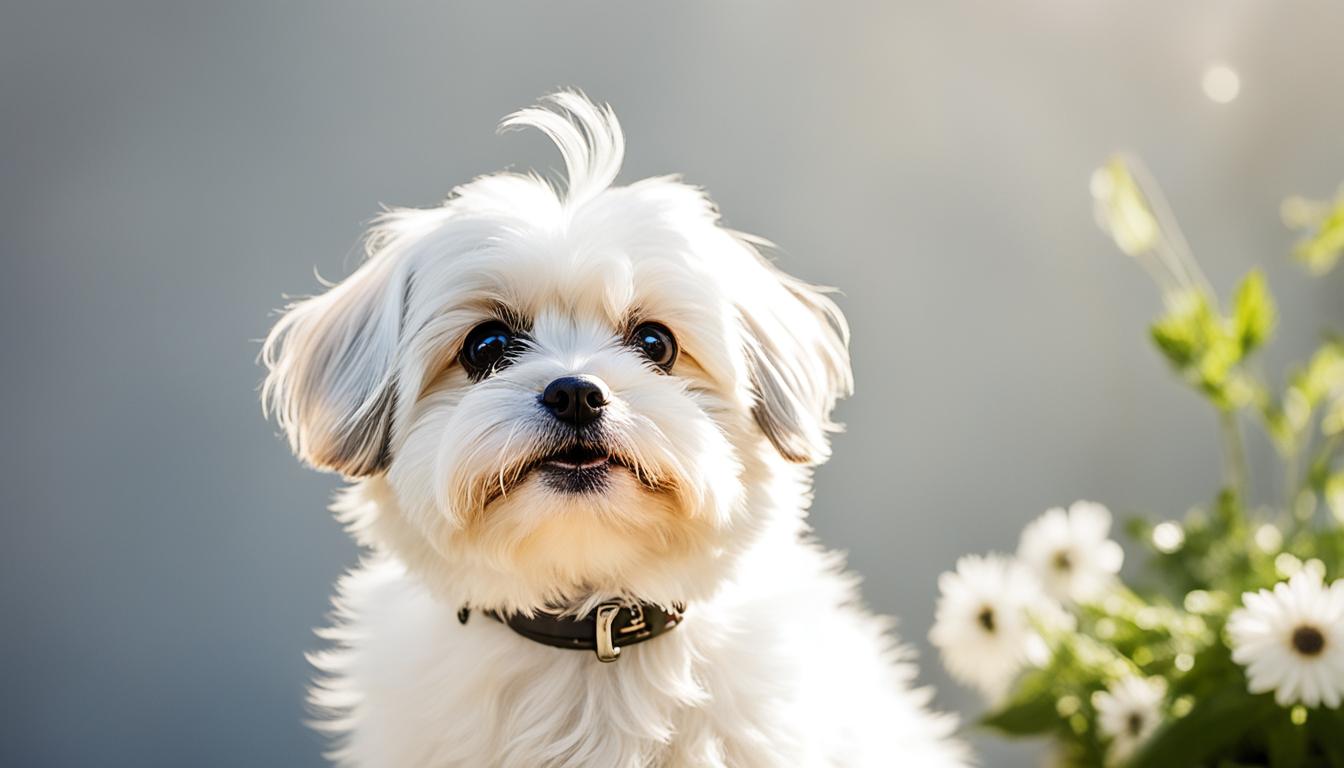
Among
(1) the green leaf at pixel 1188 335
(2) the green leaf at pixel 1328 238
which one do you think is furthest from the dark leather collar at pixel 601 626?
(2) the green leaf at pixel 1328 238

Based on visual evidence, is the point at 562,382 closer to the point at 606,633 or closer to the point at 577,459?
the point at 577,459

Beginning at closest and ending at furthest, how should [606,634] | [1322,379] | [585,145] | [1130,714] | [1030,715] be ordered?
1. [606,634]
2. [585,145]
3. [1130,714]
4. [1030,715]
5. [1322,379]

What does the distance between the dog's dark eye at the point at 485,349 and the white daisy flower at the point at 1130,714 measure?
101 centimetres

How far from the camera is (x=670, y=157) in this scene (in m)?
2.02

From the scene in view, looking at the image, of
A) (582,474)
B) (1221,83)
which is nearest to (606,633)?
(582,474)

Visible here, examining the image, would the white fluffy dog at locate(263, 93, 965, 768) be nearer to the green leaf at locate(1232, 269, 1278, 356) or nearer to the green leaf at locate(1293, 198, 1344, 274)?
the green leaf at locate(1232, 269, 1278, 356)

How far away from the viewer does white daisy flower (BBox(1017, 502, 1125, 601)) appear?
171 cm

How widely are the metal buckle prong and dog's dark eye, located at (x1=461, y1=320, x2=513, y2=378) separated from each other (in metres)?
0.30

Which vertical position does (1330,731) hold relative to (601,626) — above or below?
above

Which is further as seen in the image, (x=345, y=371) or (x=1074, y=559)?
(x=1074, y=559)

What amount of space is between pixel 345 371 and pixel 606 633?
1.38 feet

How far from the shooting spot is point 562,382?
103 centimetres

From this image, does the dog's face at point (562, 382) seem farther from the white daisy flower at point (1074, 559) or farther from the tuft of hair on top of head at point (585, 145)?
the white daisy flower at point (1074, 559)

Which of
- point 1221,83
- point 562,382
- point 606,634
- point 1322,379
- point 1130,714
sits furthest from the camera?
point 1221,83
